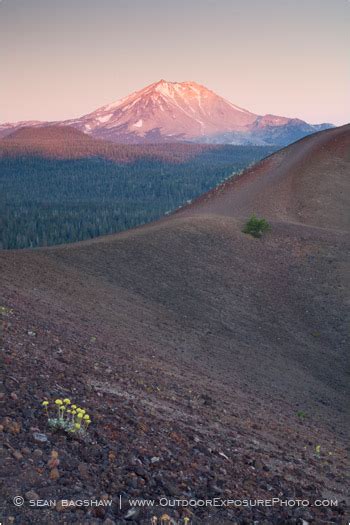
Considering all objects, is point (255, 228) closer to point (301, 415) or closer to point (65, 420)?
point (301, 415)

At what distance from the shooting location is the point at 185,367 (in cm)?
1113

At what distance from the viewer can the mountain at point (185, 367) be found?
541 centimetres

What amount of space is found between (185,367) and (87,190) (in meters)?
144

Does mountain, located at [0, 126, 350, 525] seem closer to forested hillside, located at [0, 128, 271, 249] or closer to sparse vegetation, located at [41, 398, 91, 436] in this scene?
sparse vegetation, located at [41, 398, 91, 436]

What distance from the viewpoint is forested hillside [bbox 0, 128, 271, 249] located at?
278 feet

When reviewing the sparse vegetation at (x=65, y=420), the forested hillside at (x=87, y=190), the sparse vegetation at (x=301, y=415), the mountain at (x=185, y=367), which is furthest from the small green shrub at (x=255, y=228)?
the forested hillside at (x=87, y=190)

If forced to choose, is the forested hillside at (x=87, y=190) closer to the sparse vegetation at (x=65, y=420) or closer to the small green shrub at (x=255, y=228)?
the small green shrub at (x=255, y=228)

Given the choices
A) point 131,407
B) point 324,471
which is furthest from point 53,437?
point 324,471

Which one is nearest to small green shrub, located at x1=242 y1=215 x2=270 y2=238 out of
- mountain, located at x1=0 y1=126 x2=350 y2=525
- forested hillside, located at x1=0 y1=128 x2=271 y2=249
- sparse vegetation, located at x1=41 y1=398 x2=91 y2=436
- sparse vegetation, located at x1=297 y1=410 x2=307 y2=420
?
mountain, located at x1=0 y1=126 x2=350 y2=525

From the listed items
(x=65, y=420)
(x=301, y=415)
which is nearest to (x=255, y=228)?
(x=301, y=415)

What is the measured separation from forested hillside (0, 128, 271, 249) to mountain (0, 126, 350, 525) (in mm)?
56096

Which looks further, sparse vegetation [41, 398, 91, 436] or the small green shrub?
the small green shrub

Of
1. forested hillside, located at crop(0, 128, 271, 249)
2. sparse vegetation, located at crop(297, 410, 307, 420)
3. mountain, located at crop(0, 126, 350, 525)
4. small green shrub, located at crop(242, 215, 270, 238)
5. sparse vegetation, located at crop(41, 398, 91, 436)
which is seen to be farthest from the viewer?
forested hillside, located at crop(0, 128, 271, 249)

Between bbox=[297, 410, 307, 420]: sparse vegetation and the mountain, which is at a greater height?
the mountain
